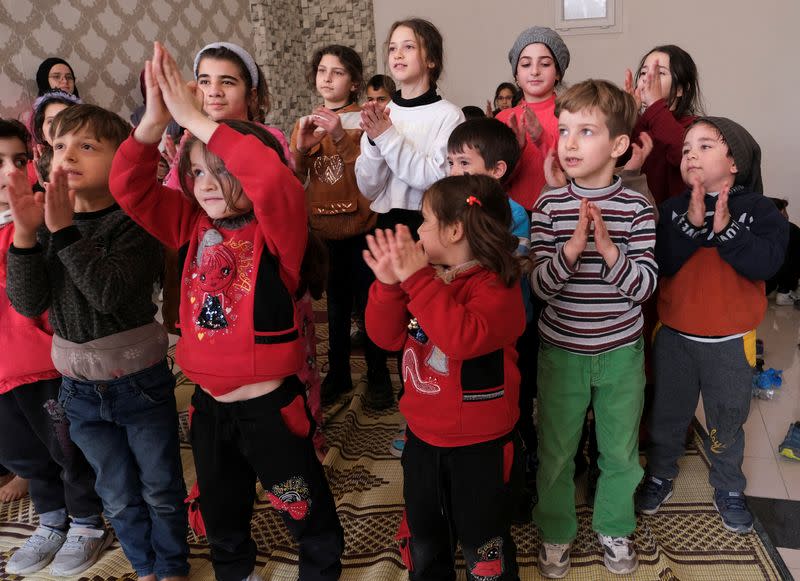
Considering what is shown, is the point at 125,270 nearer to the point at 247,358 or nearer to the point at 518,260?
the point at 247,358

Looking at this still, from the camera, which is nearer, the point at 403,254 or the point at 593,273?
the point at 403,254

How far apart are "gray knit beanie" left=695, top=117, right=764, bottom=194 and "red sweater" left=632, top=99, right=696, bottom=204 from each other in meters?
0.21

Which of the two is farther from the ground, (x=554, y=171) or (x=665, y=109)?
(x=665, y=109)

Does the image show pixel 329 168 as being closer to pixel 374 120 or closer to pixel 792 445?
pixel 374 120

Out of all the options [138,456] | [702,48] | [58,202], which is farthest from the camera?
[702,48]

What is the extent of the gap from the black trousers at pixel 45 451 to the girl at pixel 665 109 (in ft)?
5.82

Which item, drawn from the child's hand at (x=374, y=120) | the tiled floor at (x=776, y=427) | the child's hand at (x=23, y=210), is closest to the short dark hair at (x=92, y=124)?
the child's hand at (x=23, y=210)

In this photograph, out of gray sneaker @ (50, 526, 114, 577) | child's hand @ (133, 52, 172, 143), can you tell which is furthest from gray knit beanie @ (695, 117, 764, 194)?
gray sneaker @ (50, 526, 114, 577)

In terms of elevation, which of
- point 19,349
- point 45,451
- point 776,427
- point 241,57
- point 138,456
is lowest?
point 776,427

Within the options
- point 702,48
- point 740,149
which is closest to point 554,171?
point 740,149

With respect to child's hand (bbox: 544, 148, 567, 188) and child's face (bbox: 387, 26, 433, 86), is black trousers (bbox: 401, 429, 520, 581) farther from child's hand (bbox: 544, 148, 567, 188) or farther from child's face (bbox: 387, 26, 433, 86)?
child's face (bbox: 387, 26, 433, 86)

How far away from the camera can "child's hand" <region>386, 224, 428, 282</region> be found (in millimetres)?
1090

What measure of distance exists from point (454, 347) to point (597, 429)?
0.62 m

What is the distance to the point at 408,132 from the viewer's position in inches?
75.9
